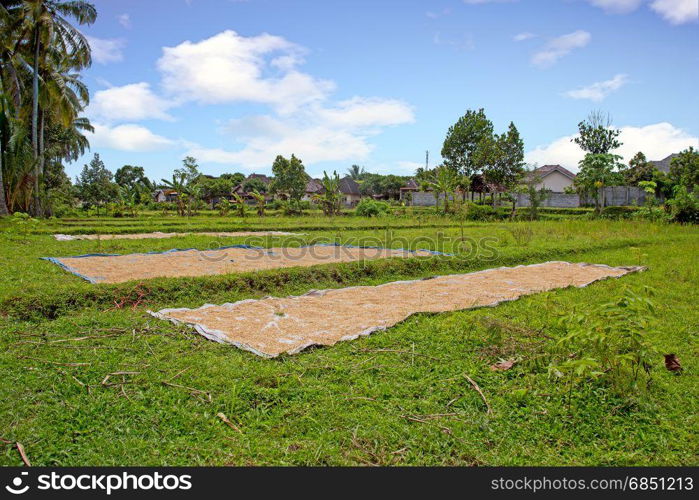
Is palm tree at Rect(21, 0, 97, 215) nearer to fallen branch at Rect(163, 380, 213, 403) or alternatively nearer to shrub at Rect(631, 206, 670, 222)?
fallen branch at Rect(163, 380, 213, 403)

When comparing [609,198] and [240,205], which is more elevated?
[609,198]

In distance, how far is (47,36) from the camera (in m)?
17.2

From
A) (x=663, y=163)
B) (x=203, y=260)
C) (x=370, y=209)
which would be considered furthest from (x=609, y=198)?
(x=203, y=260)

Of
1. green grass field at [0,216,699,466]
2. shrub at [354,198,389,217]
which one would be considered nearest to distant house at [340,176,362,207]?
shrub at [354,198,389,217]

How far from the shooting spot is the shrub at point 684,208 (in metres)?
16.5

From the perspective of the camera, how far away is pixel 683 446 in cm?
230

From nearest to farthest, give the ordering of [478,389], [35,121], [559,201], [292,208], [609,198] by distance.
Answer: [478,389], [35,121], [292,208], [609,198], [559,201]

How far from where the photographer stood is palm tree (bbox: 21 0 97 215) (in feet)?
55.8

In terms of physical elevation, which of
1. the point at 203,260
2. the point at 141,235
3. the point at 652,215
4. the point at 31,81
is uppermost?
the point at 31,81

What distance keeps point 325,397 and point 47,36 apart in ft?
67.8

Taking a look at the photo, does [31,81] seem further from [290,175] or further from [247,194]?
[247,194]

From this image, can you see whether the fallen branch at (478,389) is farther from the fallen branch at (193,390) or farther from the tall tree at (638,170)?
the tall tree at (638,170)
